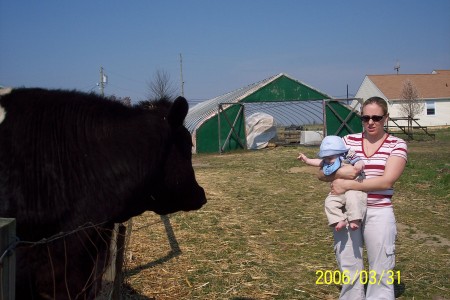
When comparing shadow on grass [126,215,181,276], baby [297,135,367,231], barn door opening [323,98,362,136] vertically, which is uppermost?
barn door opening [323,98,362,136]

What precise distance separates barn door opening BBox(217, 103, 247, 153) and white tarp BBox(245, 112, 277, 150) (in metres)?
0.71

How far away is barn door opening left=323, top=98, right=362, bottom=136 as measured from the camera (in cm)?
2325

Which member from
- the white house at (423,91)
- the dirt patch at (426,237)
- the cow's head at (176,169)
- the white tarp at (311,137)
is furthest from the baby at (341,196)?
the white house at (423,91)

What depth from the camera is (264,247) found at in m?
6.24

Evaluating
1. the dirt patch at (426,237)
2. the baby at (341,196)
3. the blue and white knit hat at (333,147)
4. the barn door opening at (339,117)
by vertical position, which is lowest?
the dirt patch at (426,237)

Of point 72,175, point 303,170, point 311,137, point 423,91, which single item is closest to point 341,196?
point 72,175

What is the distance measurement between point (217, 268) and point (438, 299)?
2.55 metres

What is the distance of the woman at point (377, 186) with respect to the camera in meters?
3.48

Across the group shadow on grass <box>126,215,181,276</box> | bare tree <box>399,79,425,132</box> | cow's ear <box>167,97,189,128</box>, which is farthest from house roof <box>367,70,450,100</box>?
cow's ear <box>167,97,189,128</box>

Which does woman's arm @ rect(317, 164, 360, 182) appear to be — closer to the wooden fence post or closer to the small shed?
the wooden fence post

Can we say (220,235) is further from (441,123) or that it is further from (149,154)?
(441,123)

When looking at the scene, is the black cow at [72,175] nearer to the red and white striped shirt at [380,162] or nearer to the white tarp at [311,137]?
the red and white striped shirt at [380,162]

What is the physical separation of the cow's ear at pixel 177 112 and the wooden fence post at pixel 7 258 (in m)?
1.45

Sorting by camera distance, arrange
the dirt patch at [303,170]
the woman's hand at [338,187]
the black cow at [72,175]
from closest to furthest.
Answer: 1. the black cow at [72,175]
2. the woman's hand at [338,187]
3. the dirt patch at [303,170]
